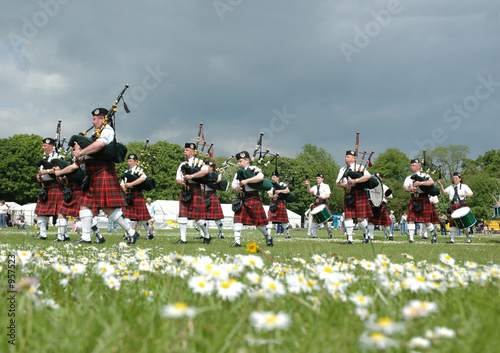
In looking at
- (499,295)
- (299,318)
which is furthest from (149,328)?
(499,295)

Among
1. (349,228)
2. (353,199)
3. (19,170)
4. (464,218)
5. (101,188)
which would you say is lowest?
(349,228)

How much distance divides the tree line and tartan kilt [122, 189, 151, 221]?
23.4 meters

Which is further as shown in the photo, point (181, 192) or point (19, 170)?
point (19, 170)

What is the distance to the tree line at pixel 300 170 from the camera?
45125 millimetres

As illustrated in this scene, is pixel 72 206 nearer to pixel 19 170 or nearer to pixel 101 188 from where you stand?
pixel 101 188

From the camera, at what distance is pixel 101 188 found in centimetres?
751

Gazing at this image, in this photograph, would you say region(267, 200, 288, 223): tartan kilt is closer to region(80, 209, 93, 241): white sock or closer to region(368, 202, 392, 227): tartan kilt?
region(368, 202, 392, 227): tartan kilt

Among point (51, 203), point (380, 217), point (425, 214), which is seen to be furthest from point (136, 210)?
point (425, 214)

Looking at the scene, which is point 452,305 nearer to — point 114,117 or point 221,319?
point 221,319

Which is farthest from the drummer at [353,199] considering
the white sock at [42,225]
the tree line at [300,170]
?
the tree line at [300,170]

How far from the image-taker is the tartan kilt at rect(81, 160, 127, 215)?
7.51 m

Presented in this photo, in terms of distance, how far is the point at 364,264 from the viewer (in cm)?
285

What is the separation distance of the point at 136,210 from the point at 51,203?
2.31m

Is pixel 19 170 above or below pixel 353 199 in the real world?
above
